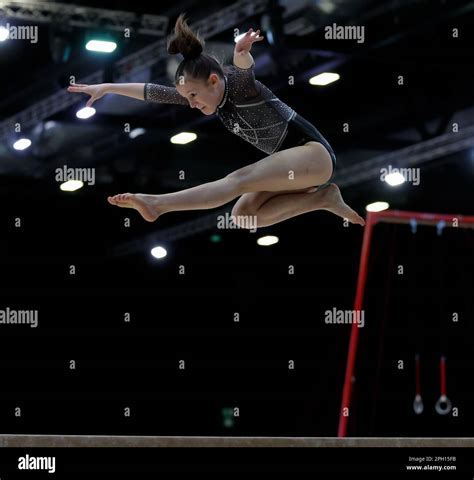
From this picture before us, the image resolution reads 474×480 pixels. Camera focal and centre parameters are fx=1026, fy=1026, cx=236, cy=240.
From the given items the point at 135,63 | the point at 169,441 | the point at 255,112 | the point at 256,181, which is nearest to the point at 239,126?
the point at 255,112

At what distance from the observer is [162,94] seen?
4.70 m

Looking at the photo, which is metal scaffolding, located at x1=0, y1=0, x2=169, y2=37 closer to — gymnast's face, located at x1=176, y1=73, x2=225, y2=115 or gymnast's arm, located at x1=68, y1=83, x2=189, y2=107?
gymnast's arm, located at x1=68, y1=83, x2=189, y2=107

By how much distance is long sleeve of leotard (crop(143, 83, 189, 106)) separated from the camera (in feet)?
15.3

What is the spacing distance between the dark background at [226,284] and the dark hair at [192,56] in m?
5.14

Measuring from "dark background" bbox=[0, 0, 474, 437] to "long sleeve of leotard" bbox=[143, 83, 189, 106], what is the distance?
4.87m

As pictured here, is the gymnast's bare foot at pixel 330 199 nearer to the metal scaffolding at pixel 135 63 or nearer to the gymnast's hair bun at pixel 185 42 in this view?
the gymnast's hair bun at pixel 185 42

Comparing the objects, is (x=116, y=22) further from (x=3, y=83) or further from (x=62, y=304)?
(x=62, y=304)

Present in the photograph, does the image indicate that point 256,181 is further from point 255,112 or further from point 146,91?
point 146,91

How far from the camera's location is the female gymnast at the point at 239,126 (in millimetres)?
4352

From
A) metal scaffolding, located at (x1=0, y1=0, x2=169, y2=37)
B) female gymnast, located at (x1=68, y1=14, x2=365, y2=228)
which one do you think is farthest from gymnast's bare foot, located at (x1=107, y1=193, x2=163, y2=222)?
metal scaffolding, located at (x1=0, y1=0, x2=169, y2=37)

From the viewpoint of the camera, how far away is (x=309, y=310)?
11.5 metres

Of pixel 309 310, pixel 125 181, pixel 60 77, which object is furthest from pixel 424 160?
pixel 60 77

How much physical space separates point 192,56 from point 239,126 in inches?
15.5

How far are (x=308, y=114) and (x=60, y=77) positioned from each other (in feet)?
8.29
